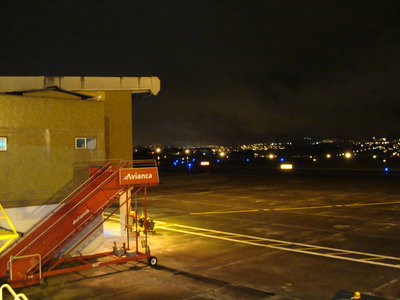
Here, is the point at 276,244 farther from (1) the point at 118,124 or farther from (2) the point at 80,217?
(1) the point at 118,124

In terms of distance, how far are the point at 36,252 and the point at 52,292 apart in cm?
137

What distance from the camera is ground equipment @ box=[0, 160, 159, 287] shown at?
1191cm

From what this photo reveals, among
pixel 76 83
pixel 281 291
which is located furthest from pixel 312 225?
pixel 76 83

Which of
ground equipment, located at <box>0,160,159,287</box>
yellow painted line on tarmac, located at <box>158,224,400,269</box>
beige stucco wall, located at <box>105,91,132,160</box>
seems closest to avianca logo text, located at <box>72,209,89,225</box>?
ground equipment, located at <box>0,160,159,287</box>

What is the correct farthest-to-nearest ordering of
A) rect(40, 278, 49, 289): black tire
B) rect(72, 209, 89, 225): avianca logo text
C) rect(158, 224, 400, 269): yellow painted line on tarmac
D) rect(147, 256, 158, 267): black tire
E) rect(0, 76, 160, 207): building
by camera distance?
rect(158, 224, 400, 269): yellow painted line on tarmac → rect(0, 76, 160, 207): building → rect(147, 256, 158, 267): black tire → rect(72, 209, 89, 225): avianca logo text → rect(40, 278, 49, 289): black tire

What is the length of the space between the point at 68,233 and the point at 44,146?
408cm

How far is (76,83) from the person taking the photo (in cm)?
1841

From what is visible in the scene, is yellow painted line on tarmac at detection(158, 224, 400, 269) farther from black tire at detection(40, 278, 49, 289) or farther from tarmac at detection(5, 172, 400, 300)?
black tire at detection(40, 278, 49, 289)

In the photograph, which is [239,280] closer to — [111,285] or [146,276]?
[146,276]

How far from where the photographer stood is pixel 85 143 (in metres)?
16.3

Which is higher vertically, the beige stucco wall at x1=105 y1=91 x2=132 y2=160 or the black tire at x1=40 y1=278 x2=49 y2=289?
the beige stucco wall at x1=105 y1=91 x2=132 y2=160

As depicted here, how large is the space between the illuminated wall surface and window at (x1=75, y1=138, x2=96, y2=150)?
82 millimetres

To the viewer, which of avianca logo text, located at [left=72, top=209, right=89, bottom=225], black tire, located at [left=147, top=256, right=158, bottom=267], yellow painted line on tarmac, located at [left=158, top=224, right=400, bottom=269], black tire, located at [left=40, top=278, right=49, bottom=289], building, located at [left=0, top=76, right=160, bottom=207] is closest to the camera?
black tire, located at [left=40, top=278, right=49, bottom=289]

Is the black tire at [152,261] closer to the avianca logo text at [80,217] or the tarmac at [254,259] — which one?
the tarmac at [254,259]
